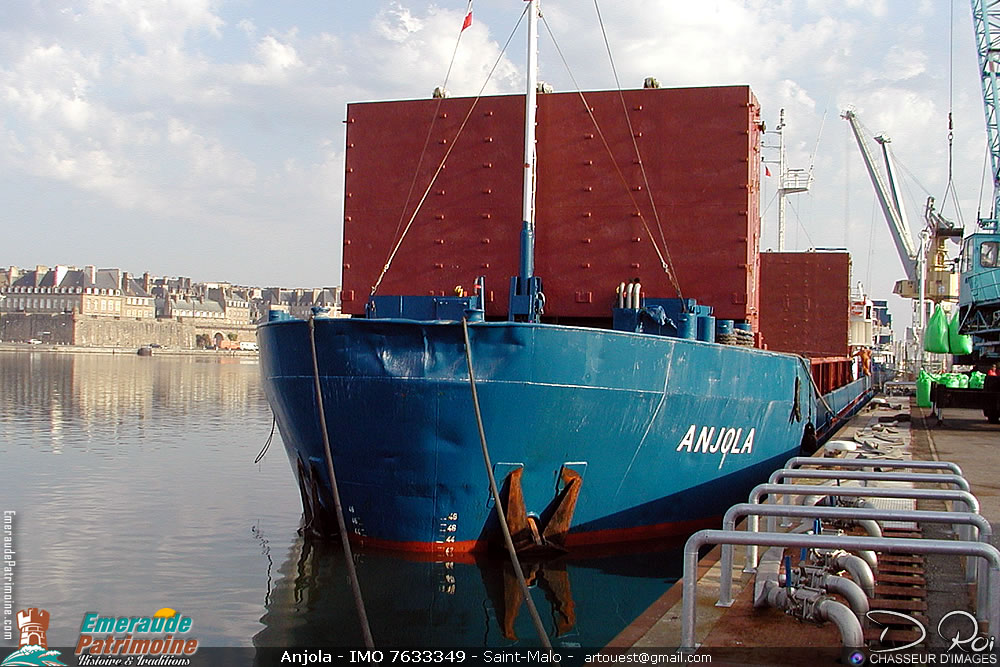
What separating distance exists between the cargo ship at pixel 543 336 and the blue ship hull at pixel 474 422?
0.02 m

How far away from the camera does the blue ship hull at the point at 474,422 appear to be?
9008 millimetres

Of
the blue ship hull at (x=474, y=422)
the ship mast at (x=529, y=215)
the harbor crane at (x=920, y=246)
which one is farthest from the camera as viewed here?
the harbor crane at (x=920, y=246)

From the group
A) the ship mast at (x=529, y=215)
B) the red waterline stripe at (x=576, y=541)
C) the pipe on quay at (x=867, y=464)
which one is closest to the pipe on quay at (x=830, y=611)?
the pipe on quay at (x=867, y=464)

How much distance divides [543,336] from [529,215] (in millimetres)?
2868

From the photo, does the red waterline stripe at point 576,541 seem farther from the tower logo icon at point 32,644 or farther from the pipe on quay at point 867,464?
the tower logo icon at point 32,644

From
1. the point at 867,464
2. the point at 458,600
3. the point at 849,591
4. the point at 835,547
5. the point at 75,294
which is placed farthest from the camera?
the point at 75,294

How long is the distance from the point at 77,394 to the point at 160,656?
128 ft

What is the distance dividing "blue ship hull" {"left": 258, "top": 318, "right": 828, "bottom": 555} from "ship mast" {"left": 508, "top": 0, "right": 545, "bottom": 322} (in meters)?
2.28

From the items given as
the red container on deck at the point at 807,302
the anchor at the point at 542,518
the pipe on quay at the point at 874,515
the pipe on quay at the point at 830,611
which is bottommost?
the anchor at the point at 542,518

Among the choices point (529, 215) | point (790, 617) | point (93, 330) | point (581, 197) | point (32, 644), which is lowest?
point (32, 644)

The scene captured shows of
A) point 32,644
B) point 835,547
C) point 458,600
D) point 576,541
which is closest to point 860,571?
point 835,547

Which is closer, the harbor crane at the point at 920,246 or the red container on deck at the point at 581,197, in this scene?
the red container on deck at the point at 581,197

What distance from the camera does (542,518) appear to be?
9.38 metres

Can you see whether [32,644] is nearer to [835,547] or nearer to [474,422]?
[474,422]
